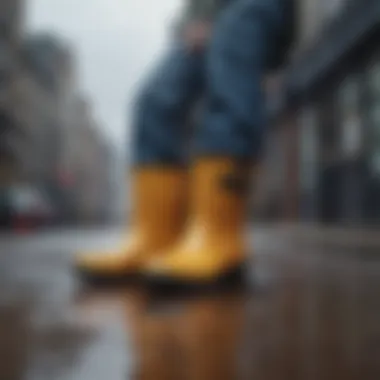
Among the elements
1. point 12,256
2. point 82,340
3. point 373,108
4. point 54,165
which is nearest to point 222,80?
point 82,340

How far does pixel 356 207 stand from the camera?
9.29ft

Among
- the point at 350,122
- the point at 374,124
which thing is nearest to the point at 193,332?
the point at 374,124

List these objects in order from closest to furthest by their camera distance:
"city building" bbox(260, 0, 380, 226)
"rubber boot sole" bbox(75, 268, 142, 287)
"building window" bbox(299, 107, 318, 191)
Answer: "city building" bbox(260, 0, 380, 226) → "rubber boot sole" bbox(75, 268, 142, 287) → "building window" bbox(299, 107, 318, 191)

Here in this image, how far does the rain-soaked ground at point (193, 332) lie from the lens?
1.14 ft

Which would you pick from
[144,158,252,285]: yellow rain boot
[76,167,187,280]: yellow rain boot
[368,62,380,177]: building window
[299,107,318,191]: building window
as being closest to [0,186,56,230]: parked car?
[299,107,318,191]: building window

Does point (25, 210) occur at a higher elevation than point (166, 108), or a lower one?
lower

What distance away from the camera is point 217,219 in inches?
30.4

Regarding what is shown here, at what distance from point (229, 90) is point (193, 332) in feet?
1.14

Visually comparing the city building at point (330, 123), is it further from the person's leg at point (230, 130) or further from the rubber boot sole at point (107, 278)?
the rubber boot sole at point (107, 278)

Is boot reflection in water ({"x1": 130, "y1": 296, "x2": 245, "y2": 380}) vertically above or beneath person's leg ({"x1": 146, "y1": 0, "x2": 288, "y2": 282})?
beneath

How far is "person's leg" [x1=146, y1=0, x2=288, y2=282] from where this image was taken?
29.5 inches

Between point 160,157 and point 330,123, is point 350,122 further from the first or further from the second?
point 160,157

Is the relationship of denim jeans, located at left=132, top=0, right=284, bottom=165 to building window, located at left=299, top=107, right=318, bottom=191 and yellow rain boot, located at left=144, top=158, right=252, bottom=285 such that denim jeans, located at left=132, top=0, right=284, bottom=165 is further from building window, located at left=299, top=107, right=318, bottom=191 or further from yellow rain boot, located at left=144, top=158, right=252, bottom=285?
building window, located at left=299, top=107, right=318, bottom=191

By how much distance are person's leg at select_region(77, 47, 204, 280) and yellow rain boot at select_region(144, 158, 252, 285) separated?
0.07 metres
